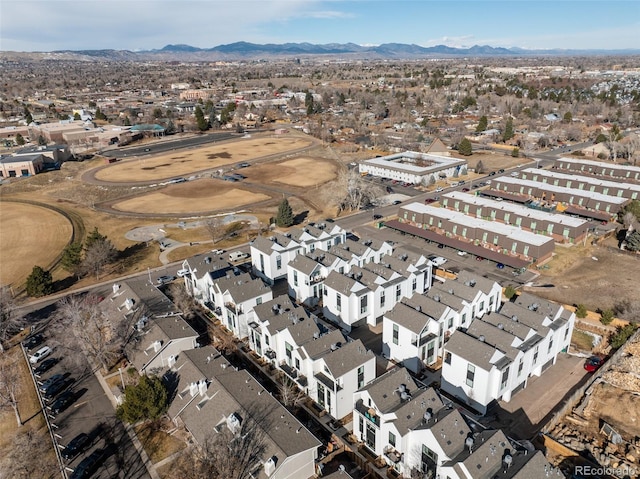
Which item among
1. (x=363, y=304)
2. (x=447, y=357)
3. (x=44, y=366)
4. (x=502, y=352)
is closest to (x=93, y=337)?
A: (x=44, y=366)

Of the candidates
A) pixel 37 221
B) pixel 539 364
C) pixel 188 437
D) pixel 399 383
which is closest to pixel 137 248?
pixel 37 221

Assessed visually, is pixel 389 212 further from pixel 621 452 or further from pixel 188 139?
pixel 188 139

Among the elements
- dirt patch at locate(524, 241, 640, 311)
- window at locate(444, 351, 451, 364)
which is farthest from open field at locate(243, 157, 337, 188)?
window at locate(444, 351, 451, 364)

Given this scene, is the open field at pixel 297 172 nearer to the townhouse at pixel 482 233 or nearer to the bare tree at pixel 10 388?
the townhouse at pixel 482 233

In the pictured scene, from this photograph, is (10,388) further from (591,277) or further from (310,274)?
(591,277)

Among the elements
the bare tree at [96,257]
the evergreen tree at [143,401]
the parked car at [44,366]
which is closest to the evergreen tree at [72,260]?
the bare tree at [96,257]
